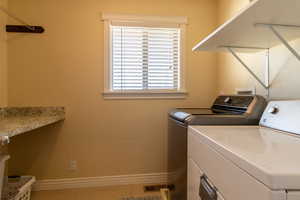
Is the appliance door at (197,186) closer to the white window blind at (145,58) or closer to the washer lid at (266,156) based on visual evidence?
the washer lid at (266,156)

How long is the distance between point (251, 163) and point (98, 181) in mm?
2132

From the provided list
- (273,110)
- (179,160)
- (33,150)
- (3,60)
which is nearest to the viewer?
(273,110)

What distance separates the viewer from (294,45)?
Answer: 1.36 m

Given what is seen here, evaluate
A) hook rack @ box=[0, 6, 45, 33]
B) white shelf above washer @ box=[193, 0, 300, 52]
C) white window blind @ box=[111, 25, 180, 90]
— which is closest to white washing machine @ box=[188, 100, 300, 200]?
white shelf above washer @ box=[193, 0, 300, 52]

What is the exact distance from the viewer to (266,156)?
64 centimetres

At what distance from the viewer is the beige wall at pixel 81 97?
2221 mm

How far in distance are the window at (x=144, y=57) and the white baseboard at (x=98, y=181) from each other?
1000mm

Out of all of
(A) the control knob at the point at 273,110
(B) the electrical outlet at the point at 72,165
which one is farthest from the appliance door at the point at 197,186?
(B) the electrical outlet at the point at 72,165

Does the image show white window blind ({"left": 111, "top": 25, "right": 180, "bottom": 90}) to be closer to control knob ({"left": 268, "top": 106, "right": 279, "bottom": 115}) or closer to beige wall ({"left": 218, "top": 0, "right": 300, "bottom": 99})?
beige wall ({"left": 218, "top": 0, "right": 300, "bottom": 99})

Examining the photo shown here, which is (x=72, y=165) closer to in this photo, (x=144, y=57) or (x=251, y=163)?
(x=144, y=57)

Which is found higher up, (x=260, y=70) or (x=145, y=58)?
(x=145, y=58)

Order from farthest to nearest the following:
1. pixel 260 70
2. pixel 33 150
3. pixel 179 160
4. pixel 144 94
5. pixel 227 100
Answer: pixel 144 94
pixel 33 150
pixel 227 100
pixel 260 70
pixel 179 160

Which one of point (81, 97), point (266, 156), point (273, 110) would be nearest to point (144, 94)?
point (81, 97)

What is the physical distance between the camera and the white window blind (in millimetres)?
2355
